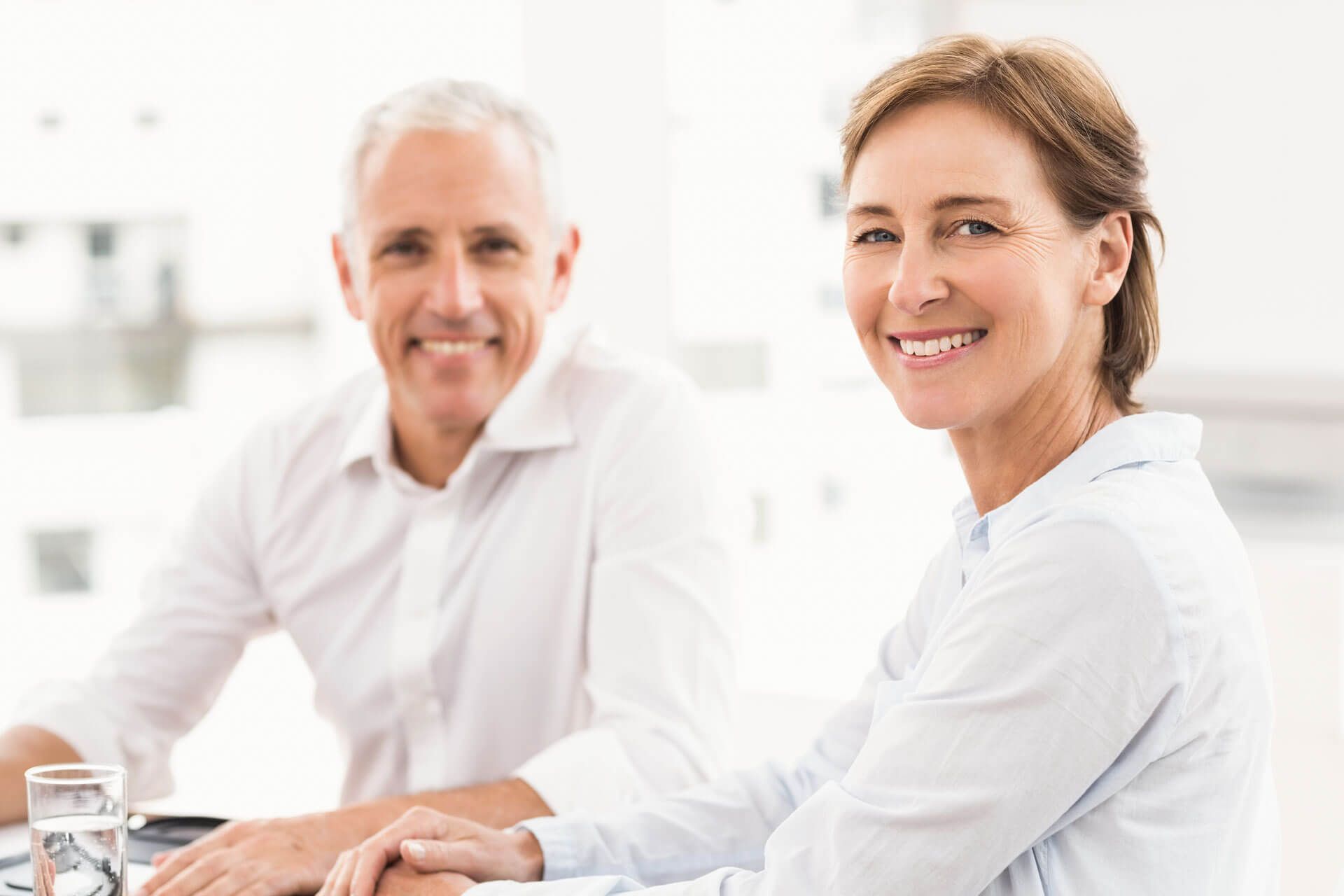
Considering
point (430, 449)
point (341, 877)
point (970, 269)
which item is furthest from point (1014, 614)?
point (430, 449)

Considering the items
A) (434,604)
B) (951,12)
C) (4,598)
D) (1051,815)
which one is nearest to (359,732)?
(434,604)

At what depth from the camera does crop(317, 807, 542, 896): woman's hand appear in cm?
129

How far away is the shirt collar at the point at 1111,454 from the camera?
114cm

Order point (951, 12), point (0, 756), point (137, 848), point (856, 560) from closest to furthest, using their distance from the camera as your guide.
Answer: point (137, 848), point (0, 756), point (951, 12), point (856, 560)

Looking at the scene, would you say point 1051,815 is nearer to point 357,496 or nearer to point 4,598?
point 357,496

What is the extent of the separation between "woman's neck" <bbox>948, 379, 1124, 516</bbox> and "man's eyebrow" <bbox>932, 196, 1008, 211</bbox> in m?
0.17

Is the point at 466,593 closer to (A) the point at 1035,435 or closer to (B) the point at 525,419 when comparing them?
(B) the point at 525,419

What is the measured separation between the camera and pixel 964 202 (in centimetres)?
116

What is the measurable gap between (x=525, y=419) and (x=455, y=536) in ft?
0.61

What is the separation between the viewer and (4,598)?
4.49 metres

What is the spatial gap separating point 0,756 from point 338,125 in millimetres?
2808

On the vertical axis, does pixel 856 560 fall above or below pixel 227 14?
below

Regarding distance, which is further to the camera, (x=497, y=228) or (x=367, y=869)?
(x=497, y=228)

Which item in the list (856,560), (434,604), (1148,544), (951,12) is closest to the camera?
(1148,544)
